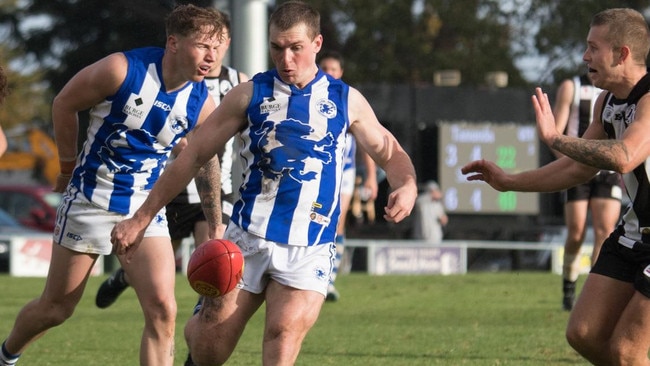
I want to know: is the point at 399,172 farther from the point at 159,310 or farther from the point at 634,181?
the point at 159,310

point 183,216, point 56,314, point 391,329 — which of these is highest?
point 56,314

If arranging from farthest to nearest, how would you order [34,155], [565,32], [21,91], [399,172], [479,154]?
1. [565,32]
2. [21,91]
3. [34,155]
4. [479,154]
5. [399,172]

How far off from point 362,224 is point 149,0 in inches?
324

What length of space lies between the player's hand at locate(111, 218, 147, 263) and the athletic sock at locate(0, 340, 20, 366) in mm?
1483

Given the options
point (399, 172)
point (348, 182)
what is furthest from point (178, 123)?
point (348, 182)

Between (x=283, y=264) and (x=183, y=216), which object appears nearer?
(x=283, y=264)

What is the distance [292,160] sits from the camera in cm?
636

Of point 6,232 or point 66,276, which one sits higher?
point 66,276

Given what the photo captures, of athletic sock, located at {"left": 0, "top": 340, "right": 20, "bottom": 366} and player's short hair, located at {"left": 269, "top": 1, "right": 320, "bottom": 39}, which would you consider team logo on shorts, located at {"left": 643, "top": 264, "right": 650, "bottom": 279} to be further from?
athletic sock, located at {"left": 0, "top": 340, "right": 20, "bottom": 366}

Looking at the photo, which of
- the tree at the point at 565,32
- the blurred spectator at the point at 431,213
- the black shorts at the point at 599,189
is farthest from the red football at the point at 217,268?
the tree at the point at 565,32

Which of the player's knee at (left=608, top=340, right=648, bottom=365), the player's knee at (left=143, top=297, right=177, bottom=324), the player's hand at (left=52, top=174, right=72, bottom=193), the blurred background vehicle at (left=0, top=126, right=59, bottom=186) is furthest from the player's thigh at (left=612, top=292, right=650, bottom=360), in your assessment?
the blurred background vehicle at (left=0, top=126, right=59, bottom=186)

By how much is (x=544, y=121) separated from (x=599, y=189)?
16.5 feet

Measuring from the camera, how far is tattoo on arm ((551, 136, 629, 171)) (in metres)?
6.23

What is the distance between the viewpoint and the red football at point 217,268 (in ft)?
20.2
